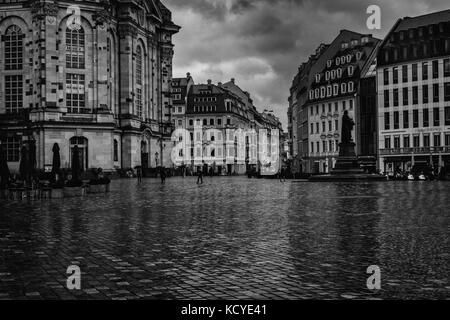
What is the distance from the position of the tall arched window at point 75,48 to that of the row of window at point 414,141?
1756 inches

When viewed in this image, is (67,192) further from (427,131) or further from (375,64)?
(375,64)

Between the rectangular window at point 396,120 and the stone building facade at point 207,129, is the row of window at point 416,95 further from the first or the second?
the stone building facade at point 207,129

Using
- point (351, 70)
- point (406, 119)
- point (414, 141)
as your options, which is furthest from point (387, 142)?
point (351, 70)

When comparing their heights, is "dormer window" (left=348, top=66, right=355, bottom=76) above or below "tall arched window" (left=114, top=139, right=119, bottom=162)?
above

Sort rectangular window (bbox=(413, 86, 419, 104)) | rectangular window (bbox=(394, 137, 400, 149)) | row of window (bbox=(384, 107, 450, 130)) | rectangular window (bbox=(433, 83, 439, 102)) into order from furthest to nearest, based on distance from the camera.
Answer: rectangular window (bbox=(394, 137, 400, 149)), rectangular window (bbox=(413, 86, 419, 104)), rectangular window (bbox=(433, 83, 439, 102)), row of window (bbox=(384, 107, 450, 130))

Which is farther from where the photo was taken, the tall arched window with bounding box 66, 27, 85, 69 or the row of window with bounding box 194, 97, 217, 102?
the row of window with bounding box 194, 97, 217, 102

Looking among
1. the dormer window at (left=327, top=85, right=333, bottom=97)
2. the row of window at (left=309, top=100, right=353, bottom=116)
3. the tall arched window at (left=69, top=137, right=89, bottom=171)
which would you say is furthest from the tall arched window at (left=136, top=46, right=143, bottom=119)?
the row of window at (left=309, top=100, right=353, bottom=116)

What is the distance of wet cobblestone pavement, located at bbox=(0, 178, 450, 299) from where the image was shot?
28.4ft

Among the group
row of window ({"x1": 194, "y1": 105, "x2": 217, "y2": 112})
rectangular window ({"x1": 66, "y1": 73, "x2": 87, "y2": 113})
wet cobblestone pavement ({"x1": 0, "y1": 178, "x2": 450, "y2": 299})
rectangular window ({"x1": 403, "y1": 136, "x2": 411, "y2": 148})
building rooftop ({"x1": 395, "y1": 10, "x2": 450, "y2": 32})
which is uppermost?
building rooftop ({"x1": 395, "y1": 10, "x2": 450, "y2": 32})

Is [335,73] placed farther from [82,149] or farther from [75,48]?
[82,149]

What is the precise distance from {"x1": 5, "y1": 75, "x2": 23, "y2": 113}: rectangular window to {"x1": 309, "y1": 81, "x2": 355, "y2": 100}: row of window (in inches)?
1996

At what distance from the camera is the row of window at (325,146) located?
102812mm

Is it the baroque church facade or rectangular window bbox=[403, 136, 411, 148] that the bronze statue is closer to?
rectangular window bbox=[403, 136, 411, 148]

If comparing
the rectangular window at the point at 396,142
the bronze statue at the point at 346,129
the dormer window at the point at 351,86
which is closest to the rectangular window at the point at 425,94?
the rectangular window at the point at 396,142
